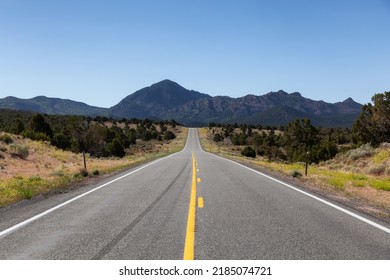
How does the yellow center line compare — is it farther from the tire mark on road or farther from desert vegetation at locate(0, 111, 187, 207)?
desert vegetation at locate(0, 111, 187, 207)

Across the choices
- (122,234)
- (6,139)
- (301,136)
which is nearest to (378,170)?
(122,234)

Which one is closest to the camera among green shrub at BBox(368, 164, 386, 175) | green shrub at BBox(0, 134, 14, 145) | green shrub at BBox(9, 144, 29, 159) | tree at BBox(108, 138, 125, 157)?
green shrub at BBox(368, 164, 386, 175)

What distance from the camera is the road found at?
6.04m

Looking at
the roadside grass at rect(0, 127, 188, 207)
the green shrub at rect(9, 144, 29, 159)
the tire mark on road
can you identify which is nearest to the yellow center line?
the tire mark on road

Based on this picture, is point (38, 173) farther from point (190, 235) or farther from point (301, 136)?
point (301, 136)

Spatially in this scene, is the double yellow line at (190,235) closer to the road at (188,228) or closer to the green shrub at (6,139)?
the road at (188,228)

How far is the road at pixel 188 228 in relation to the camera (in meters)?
6.04

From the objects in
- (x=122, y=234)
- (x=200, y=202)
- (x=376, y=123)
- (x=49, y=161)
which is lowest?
(x=49, y=161)

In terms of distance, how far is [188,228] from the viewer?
7.60 m

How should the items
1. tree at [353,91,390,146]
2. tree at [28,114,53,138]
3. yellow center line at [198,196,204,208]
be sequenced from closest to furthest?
yellow center line at [198,196,204,208] < tree at [353,91,390,146] < tree at [28,114,53,138]

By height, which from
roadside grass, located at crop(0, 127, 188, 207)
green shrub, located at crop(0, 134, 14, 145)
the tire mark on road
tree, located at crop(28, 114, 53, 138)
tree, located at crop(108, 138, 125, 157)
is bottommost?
tree, located at crop(108, 138, 125, 157)

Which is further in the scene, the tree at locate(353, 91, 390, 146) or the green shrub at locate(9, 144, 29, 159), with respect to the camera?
the tree at locate(353, 91, 390, 146)

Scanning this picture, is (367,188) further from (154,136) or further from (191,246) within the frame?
(154,136)

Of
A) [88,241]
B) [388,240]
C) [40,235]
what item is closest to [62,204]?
[40,235]
